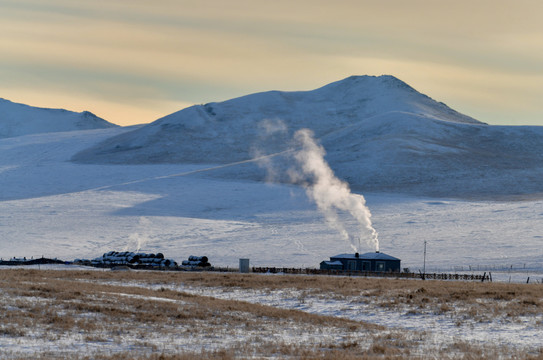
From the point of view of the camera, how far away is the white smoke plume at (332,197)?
107 meters

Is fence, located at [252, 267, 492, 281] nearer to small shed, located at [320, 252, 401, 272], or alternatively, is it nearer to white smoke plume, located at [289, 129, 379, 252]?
small shed, located at [320, 252, 401, 272]

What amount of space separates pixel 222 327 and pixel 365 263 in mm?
56132

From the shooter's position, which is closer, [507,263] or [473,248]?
[507,263]

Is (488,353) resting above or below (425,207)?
below

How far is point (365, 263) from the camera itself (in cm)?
8300

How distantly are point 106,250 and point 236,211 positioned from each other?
36.2 m

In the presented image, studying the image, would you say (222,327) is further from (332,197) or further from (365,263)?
(332,197)

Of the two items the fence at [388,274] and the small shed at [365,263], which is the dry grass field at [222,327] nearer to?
the fence at [388,274]

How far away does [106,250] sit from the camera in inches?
3971

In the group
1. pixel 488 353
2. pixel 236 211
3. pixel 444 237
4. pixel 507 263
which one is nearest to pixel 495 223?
pixel 444 237

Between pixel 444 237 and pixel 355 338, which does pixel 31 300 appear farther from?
pixel 444 237

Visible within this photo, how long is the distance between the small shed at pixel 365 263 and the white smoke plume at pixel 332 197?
32.4ft

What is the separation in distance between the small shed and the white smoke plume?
9880 millimetres

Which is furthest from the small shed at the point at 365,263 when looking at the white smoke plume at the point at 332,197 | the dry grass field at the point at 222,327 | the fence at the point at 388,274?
the dry grass field at the point at 222,327
